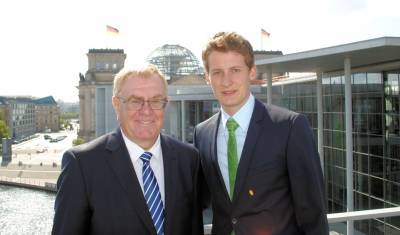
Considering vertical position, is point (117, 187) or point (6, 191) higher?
point (117, 187)

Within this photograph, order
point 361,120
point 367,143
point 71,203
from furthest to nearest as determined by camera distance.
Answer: point 361,120
point 367,143
point 71,203

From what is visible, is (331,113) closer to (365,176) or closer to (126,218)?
(365,176)

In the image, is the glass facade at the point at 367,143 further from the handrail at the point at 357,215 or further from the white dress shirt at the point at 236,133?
the white dress shirt at the point at 236,133

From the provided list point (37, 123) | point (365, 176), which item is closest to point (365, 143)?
point (365, 176)

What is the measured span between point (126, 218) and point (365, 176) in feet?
64.8

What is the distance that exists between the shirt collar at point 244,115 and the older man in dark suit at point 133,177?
355 millimetres

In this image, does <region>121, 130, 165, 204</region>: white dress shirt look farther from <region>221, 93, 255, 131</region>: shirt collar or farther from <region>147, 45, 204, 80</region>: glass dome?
Answer: <region>147, 45, 204, 80</region>: glass dome

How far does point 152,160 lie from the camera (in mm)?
2852

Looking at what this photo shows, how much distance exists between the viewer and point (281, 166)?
284cm

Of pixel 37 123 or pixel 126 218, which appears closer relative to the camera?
pixel 126 218

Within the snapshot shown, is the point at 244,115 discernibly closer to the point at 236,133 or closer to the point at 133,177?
the point at 236,133

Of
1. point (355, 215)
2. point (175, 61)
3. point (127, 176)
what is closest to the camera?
point (127, 176)

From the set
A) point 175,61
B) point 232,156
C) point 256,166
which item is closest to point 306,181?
point 256,166

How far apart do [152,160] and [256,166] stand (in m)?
0.64
